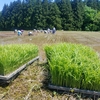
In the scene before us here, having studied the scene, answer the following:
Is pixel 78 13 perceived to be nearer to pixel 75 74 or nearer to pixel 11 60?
pixel 11 60

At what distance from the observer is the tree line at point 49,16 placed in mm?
72312

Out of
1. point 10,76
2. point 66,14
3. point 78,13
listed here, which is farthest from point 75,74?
point 78,13

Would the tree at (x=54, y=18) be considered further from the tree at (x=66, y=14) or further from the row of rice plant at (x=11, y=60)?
the row of rice plant at (x=11, y=60)

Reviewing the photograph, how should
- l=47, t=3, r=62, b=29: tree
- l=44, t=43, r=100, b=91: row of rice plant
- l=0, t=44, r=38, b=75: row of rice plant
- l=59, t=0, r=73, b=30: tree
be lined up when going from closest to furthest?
1. l=44, t=43, r=100, b=91: row of rice plant
2. l=0, t=44, r=38, b=75: row of rice plant
3. l=47, t=3, r=62, b=29: tree
4. l=59, t=0, r=73, b=30: tree

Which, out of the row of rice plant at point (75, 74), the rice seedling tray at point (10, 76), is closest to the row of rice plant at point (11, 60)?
the rice seedling tray at point (10, 76)

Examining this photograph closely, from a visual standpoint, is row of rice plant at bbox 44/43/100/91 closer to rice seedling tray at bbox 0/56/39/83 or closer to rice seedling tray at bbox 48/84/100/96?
rice seedling tray at bbox 48/84/100/96

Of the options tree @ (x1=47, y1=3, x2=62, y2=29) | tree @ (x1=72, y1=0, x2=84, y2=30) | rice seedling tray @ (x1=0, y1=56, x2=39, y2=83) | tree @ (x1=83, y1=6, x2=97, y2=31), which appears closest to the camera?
rice seedling tray @ (x1=0, y1=56, x2=39, y2=83)

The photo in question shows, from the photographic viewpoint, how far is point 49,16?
74000 millimetres

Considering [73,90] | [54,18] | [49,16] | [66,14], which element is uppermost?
[66,14]

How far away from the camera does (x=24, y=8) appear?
81.8 metres

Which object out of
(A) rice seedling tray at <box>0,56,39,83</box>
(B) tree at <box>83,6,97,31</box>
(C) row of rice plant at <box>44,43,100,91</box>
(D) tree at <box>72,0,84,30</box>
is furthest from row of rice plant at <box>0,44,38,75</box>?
(B) tree at <box>83,6,97,31</box>

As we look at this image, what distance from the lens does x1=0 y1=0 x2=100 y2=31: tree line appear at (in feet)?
237

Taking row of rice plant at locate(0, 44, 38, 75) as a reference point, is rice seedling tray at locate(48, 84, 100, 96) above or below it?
below

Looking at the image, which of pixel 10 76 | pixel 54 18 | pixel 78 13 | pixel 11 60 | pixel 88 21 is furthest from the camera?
pixel 88 21
